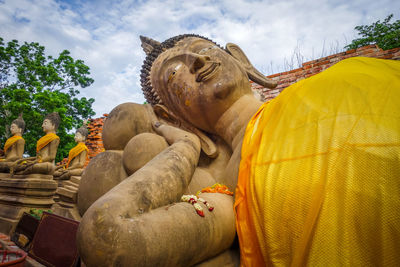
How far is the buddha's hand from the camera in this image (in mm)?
1561

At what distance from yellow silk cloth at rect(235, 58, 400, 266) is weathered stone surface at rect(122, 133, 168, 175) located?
64 centimetres

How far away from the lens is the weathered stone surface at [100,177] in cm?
151

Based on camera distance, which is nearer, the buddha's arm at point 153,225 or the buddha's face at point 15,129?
the buddha's arm at point 153,225

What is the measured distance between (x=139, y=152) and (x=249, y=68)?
1.23m

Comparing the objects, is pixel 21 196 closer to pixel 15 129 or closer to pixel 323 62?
pixel 15 129

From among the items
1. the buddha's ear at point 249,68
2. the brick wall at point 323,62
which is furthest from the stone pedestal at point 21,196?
the brick wall at point 323,62

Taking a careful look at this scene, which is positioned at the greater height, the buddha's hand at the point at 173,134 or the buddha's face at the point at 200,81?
the buddha's face at the point at 200,81

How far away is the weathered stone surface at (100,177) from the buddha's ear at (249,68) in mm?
1281

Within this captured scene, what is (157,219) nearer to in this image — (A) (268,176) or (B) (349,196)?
(A) (268,176)

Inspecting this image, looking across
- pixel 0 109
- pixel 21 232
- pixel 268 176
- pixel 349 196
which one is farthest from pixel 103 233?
pixel 0 109

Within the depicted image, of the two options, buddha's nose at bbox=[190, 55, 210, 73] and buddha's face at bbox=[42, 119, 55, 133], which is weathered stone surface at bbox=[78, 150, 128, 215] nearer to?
buddha's nose at bbox=[190, 55, 210, 73]

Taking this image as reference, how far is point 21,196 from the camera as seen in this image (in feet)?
11.6

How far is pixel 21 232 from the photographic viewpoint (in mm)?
2131

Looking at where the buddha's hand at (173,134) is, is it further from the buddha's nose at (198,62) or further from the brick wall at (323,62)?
the brick wall at (323,62)
